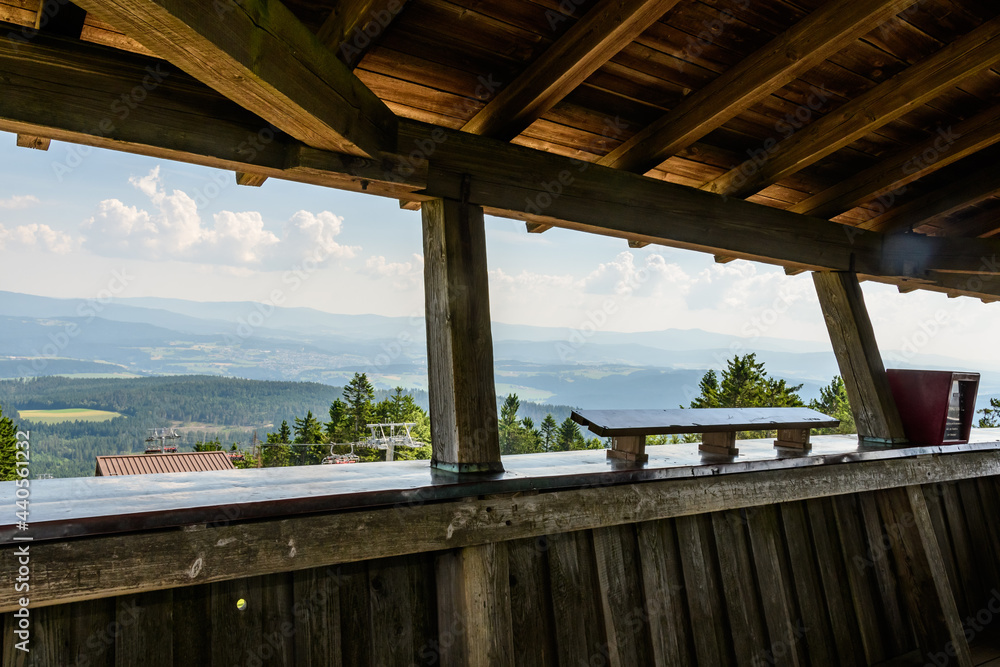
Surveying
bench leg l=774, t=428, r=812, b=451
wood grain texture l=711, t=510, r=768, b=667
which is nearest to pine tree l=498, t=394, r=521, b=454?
bench leg l=774, t=428, r=812, b=451

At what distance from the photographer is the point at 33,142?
1.51m

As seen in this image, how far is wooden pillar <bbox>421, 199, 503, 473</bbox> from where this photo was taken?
6.15ft

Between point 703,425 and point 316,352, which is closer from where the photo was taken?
point 703,425

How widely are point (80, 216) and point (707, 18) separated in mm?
169790

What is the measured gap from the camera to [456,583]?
1708mm

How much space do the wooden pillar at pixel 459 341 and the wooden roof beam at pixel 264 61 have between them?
39 cm

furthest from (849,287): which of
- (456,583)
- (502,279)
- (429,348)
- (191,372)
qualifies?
(502,279)

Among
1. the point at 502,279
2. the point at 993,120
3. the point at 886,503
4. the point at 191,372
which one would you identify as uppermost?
the point at 502,279

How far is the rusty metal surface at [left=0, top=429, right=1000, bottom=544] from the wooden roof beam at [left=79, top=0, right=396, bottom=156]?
0.95 metres

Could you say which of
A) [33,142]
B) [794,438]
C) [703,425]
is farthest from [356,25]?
[794,438]

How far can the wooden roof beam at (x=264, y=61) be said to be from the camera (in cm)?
95

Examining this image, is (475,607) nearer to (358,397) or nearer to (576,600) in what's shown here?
(576,600)

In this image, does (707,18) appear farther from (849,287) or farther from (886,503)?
(886,503)

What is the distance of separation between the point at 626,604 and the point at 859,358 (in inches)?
83.3
